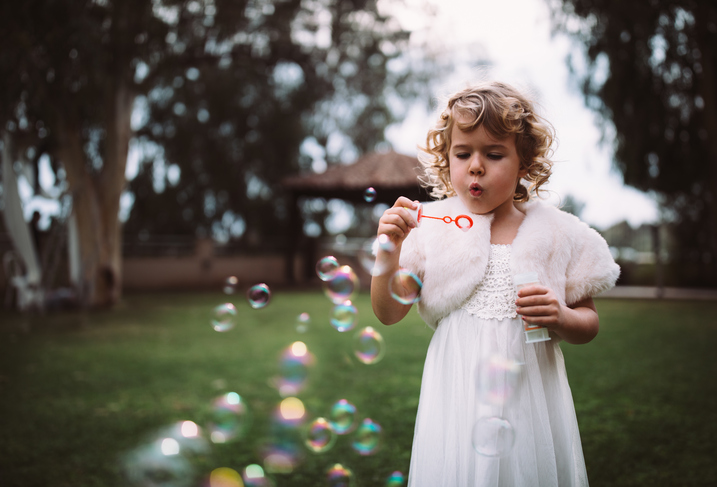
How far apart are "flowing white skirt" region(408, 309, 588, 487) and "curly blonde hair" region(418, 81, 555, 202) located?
1.44ft

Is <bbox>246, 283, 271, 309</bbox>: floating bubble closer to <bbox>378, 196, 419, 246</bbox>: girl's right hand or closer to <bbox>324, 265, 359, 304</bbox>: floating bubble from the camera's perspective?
<bbox>324, 265, 359, 304</bbox>: floating bubble

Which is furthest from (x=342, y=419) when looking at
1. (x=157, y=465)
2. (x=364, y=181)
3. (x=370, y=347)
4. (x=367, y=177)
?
(x=367, y=177)

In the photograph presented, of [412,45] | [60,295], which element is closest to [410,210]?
[60,295]

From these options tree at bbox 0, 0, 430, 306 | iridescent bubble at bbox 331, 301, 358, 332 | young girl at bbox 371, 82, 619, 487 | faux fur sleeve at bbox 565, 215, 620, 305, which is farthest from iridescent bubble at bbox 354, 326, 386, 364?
tree at bbox 0, 0, 430, 306

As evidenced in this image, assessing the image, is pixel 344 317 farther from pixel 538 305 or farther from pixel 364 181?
pixel 364 181

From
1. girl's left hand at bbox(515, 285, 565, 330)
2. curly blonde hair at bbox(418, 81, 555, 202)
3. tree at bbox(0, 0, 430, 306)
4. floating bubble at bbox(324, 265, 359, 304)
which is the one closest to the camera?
girl's left hand at bbox(515, 285, 565, 330)

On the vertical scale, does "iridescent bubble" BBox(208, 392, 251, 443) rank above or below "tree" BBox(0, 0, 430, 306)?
below

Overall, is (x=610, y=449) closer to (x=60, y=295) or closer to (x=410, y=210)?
(x=410, y=210)

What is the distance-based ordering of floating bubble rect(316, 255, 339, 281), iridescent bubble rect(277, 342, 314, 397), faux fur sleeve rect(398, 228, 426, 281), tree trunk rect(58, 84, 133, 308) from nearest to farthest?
faux fur sleeve rect(398, 228, 426, 281), floating bubble rect(316, 255, 339, 281), iridescent bubble rect(277, 342, 314, 397), tree trunk rect(58, 84, 133, 308)

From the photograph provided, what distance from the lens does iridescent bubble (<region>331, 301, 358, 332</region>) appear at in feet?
7.89

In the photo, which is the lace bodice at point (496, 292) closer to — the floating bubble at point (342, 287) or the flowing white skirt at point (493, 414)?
the flowing white skirt at point (493, 414)

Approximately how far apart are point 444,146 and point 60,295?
9968mm

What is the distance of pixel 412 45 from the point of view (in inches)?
598

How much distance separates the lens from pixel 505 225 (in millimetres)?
1528
